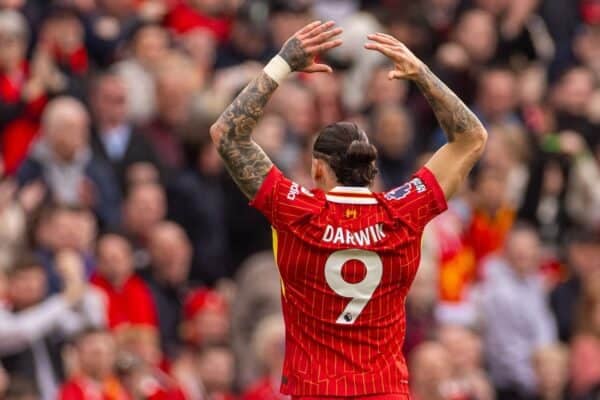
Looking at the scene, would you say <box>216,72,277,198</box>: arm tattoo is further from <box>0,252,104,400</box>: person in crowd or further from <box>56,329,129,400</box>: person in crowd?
<box>0,252,104,400</box>: person in crowd

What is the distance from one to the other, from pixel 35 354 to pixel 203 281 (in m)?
2.46

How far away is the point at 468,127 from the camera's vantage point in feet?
29.2

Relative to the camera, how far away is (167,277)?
14375 mm

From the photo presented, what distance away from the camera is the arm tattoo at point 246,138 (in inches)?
340

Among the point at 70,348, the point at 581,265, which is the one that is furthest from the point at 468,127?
the point at 581,265

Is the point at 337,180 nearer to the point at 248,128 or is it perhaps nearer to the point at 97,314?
the point at 248,128

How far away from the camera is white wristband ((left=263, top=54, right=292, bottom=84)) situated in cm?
868

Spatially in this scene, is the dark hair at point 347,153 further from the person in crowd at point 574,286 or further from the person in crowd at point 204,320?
the person in crowd at point 574,286

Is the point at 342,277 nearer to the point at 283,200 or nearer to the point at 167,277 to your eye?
the point at 283,200

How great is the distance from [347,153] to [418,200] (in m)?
0.41

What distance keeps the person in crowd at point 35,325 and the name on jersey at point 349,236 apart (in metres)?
4.55

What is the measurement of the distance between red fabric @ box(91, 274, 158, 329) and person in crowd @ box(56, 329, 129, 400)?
761 mm

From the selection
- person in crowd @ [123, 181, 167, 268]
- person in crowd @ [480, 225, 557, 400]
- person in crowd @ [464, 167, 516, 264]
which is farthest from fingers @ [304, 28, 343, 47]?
person in crowd @ [464, 167, 516, 264]

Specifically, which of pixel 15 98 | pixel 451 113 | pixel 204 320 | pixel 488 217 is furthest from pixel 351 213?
pixel 488 217
